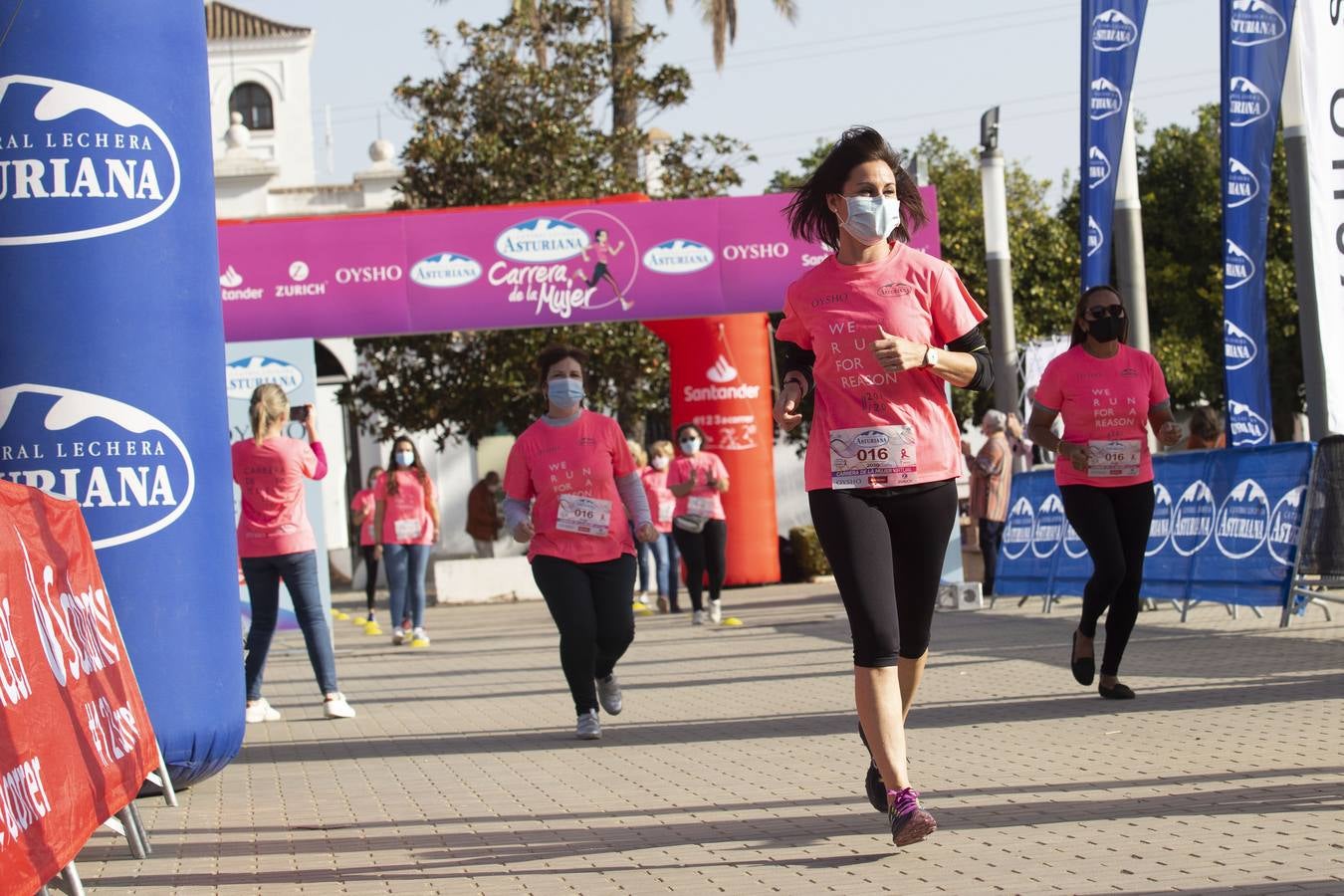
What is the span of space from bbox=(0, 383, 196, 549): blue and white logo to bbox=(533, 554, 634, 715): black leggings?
229 centimetres

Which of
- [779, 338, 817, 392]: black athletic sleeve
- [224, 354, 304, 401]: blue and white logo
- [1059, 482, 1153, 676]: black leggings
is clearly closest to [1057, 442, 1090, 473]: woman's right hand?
[1059, 482, 1153, 676]: black leggings

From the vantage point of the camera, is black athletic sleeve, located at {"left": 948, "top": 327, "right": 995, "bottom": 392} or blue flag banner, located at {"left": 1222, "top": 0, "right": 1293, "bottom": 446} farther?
blue flag banner, located at {"left": 1222, "top": 0, "right": 1293, "bottom": 446}

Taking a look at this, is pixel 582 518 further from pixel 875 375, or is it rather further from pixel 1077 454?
pixel 875 375

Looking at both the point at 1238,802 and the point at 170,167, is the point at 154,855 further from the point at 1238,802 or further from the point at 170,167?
the point at 1238,802

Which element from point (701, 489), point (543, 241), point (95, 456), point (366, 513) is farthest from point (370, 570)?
point (95, 456)

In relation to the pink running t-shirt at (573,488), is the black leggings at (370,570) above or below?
below

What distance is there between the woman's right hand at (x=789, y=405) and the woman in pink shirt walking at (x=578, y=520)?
11.0ft

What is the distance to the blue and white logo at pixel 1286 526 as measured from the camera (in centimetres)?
1234

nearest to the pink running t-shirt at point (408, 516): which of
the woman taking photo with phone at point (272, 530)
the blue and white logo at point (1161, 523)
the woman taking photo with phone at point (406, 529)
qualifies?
the woman taking photo with phone at point (406, 529)

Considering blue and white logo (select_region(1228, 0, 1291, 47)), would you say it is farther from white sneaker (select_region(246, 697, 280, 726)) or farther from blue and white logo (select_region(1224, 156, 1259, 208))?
white sneaker (select_region(246, 697, 280, 726))

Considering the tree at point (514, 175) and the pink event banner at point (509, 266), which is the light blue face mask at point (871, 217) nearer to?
the pink event banner at point (509, 266)

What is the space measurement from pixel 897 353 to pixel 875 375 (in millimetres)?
303

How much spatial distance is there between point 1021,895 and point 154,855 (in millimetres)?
3134

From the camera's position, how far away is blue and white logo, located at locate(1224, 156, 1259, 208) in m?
12.5
